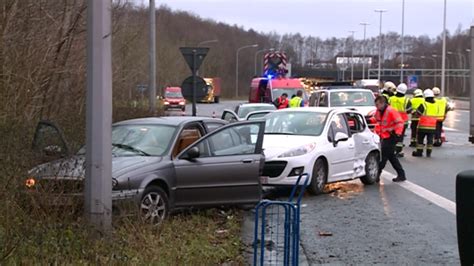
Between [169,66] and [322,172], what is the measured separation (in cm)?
4532

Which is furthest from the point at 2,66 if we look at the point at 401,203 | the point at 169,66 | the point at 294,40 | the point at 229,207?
the point at 294,40

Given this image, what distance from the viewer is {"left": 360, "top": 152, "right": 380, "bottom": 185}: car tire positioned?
531 inches

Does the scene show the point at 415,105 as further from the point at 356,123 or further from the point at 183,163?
the point at 183,163

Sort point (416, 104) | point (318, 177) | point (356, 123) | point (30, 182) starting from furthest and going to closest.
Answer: point (416, 104) < point (356, 123) < point (318, 177) < point (30, 182)

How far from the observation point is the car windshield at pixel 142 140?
29.6ft

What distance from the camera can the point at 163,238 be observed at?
289 inches

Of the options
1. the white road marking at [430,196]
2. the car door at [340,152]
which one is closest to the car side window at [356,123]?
the car door at [340,152]

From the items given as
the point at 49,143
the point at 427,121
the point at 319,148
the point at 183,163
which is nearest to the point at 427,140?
the point at 427,121

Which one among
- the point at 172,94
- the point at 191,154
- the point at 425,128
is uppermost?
the point at 191,154

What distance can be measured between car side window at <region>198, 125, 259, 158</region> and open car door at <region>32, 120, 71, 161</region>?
7.08 ft

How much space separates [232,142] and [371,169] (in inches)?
184

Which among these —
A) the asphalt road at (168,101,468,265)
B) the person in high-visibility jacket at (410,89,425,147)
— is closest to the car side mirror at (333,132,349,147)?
the asphalt road at (168,101,468,265)

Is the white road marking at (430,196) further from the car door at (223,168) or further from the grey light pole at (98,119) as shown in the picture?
the grey light pole at (98,119)

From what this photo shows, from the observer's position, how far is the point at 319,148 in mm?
11961
